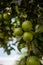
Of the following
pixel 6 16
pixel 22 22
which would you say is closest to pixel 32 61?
pixel 22 22

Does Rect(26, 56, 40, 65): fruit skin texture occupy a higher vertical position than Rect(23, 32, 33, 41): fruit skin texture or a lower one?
lower

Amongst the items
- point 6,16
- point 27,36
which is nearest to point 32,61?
point 27,36

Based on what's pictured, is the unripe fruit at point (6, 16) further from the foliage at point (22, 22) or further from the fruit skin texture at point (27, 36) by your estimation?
the fruit skin texture at point (27, 36)

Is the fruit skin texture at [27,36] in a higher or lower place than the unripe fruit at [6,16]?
lower

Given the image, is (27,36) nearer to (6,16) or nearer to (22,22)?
(22,22)

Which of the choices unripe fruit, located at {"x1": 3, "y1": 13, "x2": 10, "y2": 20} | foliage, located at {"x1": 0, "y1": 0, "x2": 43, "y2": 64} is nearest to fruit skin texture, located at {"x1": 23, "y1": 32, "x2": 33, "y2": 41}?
foliage, located at {"x1": 0, "y1": 0, "x2": 43, "y2": 64}

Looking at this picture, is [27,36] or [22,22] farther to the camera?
[22,22]

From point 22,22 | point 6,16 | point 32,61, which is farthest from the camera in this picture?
point 6,16

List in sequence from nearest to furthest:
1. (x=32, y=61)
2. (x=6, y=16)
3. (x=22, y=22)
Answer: (x=32, y=61)
(x=22, y=22)
(x=6, y=16)

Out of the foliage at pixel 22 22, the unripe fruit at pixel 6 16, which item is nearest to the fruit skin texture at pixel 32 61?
the foliage at pixel 22 22

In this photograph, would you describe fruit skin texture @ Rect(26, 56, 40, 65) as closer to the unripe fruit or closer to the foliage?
the foliage

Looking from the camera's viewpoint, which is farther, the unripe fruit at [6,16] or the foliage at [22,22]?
the unripe fruit at [6,16]

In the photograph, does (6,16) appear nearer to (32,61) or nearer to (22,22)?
(22,22)

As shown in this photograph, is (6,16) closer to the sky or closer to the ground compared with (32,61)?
closer to the sky
